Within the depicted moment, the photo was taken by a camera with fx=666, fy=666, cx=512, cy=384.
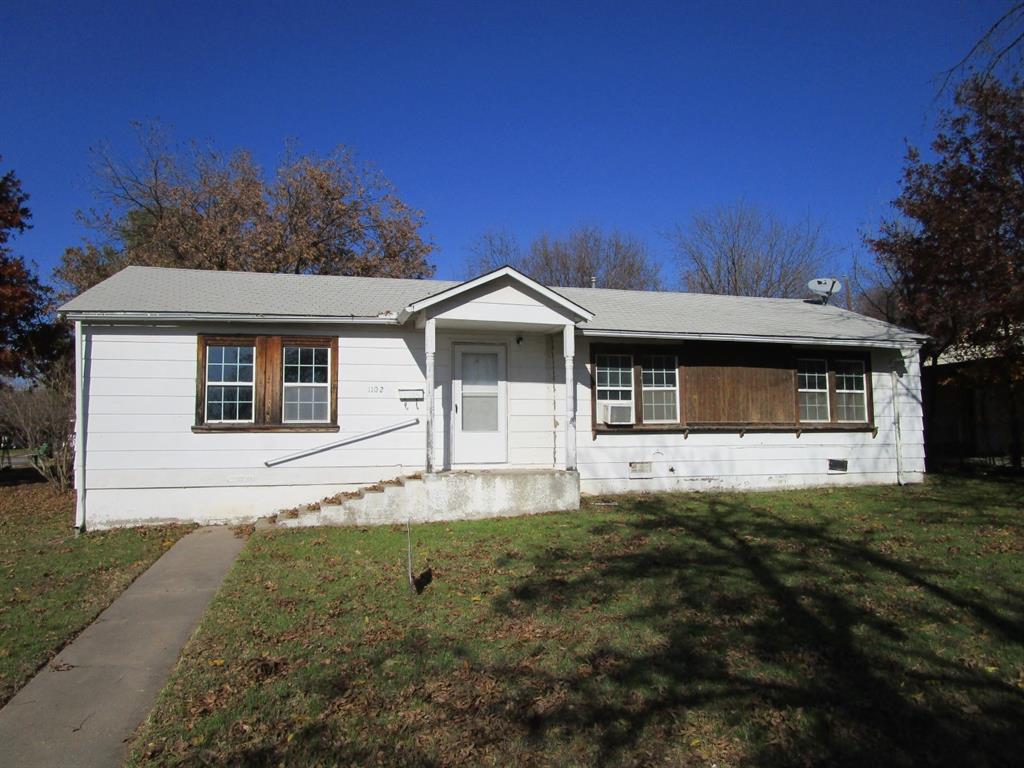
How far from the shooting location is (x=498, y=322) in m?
10.7

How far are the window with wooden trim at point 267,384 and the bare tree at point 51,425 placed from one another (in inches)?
201

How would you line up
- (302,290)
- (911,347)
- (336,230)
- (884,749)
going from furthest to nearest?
(336,230), (911,347), (302,290), (884,749)

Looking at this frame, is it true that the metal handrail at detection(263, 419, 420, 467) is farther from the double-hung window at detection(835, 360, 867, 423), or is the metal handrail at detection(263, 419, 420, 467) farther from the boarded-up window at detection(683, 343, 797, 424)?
the double-hung window at detection(835, 360, 867, 423)

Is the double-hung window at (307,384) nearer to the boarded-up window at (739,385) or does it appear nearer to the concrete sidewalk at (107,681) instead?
the concrete sidewalk at (107,681)

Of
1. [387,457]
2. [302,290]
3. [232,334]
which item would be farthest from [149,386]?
[387,457]

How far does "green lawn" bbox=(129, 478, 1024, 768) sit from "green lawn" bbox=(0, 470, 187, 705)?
3.75 feet

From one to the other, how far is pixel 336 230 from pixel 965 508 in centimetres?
2112

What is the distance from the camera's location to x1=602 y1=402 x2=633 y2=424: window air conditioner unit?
39.6 feet

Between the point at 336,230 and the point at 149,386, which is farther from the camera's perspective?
the point at 336,230

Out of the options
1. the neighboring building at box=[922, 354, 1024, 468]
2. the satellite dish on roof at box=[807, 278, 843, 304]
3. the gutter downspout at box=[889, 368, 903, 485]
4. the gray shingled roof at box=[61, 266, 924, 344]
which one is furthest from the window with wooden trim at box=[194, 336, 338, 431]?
the neighboring building at box=[922, 354, 1024, 468]

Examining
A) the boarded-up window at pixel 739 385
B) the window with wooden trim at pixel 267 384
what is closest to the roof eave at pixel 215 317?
the window with wooden trim at pixel 267 384

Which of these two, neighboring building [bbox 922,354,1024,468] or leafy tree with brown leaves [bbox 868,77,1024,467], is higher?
leafy tree with brown leaves [bbox 868,77,1024,467]

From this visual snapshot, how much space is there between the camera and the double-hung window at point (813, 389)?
13.3 meters

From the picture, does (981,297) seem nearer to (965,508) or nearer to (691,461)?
(965,508)
